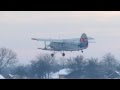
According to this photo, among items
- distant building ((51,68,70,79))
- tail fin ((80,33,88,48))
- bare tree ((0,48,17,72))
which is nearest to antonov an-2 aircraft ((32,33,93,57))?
tail fin ((80,33,88,48))

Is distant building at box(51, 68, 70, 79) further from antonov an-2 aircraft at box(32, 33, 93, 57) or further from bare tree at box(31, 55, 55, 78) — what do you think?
antonov an-2 aircraft at box(32, 33, 93, 57)

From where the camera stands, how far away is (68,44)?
3.63 metres

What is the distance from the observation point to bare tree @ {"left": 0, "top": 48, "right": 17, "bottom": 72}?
3631 mm

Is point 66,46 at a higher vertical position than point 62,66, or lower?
higher

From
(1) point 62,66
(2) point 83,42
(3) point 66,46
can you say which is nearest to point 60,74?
(1) point 62,66

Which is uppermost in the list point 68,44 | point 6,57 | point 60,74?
point 68,44

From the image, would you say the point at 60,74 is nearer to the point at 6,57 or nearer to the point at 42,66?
the point at 42,66

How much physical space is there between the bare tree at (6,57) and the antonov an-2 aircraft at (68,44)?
28cm

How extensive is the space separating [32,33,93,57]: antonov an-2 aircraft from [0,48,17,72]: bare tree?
0.28 meters

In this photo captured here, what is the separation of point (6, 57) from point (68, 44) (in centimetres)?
60

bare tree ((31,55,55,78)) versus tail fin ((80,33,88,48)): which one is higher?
tail fin ((80,33,88,48))
